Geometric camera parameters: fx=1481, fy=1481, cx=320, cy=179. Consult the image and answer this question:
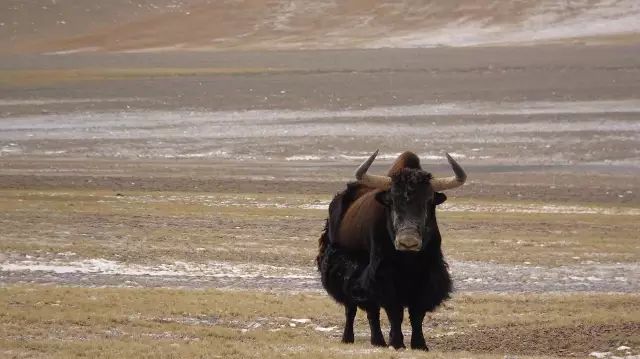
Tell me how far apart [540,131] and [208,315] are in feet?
77.2

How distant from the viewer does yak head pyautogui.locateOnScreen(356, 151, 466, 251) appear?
1078 centimetres

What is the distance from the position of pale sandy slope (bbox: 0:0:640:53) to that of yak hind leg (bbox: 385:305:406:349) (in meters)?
56.8

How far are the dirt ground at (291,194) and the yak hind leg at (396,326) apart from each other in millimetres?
238

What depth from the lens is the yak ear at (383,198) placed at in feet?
37.0

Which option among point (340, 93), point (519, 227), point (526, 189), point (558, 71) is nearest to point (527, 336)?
point (519, 227)

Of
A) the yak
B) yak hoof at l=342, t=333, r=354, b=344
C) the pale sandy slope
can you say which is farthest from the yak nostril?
the pale sandy slope

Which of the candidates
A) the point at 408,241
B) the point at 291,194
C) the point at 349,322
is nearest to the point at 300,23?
the point at 291,194

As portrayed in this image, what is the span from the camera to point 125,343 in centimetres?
1079

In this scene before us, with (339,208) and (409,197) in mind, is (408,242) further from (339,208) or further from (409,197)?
(339,208)

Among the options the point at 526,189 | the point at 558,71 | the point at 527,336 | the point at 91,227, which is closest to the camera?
the point at 527,336

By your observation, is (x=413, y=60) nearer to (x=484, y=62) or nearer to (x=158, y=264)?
(x=484, y=62)

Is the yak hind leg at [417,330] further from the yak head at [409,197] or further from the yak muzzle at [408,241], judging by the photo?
the yak muzzle at [408,241]

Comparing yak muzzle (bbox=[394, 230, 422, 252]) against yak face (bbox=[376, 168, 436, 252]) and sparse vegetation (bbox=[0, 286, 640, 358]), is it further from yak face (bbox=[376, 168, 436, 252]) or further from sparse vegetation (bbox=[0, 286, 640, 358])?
sparse vegetation (bbox=[0, 286, 640, 358])

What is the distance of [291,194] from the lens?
85.6ft
